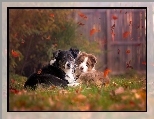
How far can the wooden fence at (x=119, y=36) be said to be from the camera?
3932 millimetres

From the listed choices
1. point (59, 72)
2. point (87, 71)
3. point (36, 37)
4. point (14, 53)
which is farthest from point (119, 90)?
point (14, 53)

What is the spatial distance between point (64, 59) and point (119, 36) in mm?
661

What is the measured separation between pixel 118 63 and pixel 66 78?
23.3 inches

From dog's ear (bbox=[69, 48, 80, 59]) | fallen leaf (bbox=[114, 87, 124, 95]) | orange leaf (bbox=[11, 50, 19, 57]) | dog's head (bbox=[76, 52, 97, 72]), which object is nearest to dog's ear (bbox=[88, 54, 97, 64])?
dog's head (bbox=[76, 52, 97, 72])

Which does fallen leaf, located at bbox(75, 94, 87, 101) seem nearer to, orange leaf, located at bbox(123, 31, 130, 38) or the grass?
the grass

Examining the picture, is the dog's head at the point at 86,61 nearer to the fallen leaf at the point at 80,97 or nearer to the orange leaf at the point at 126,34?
the fallen leaf at the point at 80,97

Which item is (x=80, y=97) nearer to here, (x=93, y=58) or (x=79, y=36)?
(x=93, y=58)

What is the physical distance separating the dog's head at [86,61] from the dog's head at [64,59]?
0.06 m

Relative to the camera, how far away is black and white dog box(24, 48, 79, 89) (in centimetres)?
389

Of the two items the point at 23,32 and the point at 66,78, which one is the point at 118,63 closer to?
the point at 66,78

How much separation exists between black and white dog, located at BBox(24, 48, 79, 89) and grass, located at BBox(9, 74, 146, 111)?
7 centimetres

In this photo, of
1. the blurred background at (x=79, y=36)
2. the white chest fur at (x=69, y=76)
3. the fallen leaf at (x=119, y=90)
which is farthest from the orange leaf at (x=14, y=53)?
the fallen leaf at (x=119, y=90)

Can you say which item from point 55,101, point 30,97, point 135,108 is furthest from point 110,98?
point 30,97

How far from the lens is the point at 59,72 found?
12.8ft
